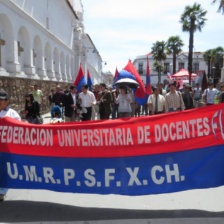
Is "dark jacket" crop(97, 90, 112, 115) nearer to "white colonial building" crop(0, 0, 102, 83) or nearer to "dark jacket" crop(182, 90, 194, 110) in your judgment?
"dark jacket" crop(182, 90, 194, 110)

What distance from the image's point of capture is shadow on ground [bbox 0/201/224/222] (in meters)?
3.37

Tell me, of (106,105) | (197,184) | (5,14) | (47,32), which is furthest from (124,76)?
(47,32)

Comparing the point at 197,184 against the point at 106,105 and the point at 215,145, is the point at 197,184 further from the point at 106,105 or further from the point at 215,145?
the point at 106,105

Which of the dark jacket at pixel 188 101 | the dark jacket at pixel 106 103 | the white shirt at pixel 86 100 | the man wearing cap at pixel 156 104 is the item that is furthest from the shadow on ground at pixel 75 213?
the dark jacket at pixel 106 103

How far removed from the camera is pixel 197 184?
3537 millimetres

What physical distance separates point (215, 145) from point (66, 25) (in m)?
26.6

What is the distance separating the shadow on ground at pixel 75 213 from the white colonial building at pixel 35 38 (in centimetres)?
920

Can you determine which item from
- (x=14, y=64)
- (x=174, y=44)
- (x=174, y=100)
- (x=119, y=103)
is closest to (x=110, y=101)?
(x=119, y=103)

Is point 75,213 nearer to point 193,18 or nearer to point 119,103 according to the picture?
point 119,103

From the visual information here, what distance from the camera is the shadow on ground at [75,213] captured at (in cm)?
337

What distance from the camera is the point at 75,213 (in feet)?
11.6

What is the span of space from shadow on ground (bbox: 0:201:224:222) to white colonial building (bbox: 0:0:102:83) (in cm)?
920

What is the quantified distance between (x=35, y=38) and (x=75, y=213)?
16.0 metres

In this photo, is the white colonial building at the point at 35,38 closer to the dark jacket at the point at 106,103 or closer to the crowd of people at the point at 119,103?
the crowd of people at the point at 119,103
